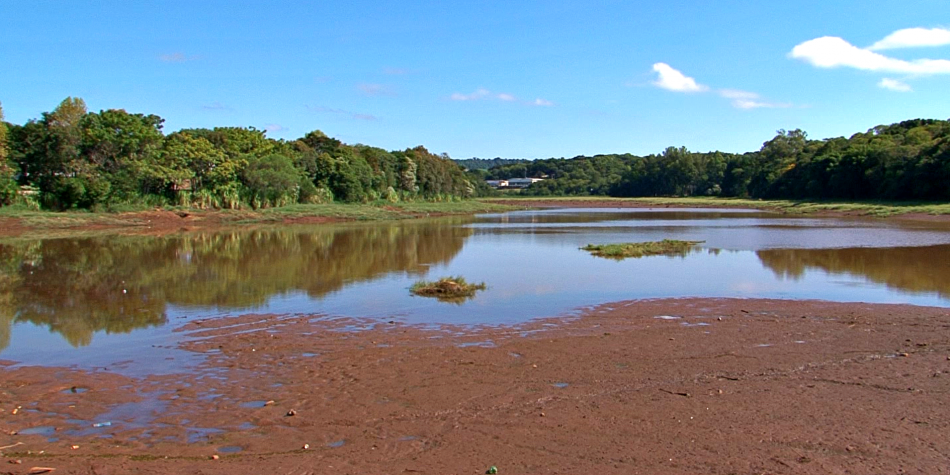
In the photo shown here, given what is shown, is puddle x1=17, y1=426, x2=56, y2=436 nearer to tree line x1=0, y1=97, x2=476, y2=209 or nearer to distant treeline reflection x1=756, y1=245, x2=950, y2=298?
distant treeline reflection x1=756, y1=245, x2=950, y2=298

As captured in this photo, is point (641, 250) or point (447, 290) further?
point (641, 250)

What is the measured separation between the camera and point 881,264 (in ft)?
73.8

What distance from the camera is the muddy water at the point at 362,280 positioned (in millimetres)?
13055

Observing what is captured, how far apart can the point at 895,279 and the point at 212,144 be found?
54969 millimetres

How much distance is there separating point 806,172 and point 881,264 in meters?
74.4

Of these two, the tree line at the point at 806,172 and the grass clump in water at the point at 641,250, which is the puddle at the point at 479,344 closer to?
the grass clump in water at the point at 641,250

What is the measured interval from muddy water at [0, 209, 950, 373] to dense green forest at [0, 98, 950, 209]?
16206 millimetres

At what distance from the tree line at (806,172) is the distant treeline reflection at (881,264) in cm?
4127

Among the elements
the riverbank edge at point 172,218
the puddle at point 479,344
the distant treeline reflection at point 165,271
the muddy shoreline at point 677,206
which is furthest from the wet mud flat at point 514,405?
the muddy shoreline at point 677,206

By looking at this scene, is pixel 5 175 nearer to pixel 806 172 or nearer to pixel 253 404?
pixel 253 404

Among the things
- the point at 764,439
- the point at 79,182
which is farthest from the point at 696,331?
the point at 79,182

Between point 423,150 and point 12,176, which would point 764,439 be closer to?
point 12,176

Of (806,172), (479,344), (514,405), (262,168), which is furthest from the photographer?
(806,172)

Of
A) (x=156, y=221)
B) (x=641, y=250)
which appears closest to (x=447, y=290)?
(x=641, y=250)
